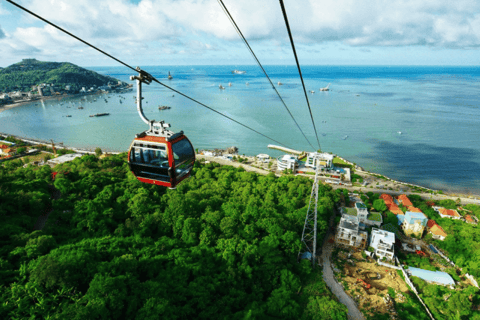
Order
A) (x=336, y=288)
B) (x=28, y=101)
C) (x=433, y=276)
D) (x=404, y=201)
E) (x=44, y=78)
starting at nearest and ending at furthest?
(x=336, y=288)
(x=433, y=276)
(x=404, y=201)
(x=28, y=101)
(x=44, y=78)

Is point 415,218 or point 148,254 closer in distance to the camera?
point 148,254

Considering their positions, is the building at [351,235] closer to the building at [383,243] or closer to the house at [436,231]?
the building at [383,243]

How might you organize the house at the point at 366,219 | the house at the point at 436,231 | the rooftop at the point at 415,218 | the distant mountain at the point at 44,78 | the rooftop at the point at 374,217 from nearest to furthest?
the house at the point at 436,231 < the rooftop at the point at 415,218 < the house at the point at 366,219 < the rooftop at the point at 374,217 < the distant mountain at the point at 44,78

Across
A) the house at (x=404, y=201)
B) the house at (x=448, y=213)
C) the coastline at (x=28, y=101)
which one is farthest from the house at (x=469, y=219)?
the coastline at (x=28, y=101)

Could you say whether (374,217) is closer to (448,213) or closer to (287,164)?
(448,213)

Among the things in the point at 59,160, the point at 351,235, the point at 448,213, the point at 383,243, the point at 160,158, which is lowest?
the point at 383,243

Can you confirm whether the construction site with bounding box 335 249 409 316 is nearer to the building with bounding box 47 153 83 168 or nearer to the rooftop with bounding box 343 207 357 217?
the rooftop with bounding box 343 207 357 217

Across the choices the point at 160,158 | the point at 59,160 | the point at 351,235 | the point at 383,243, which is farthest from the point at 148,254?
the point at 59,160
